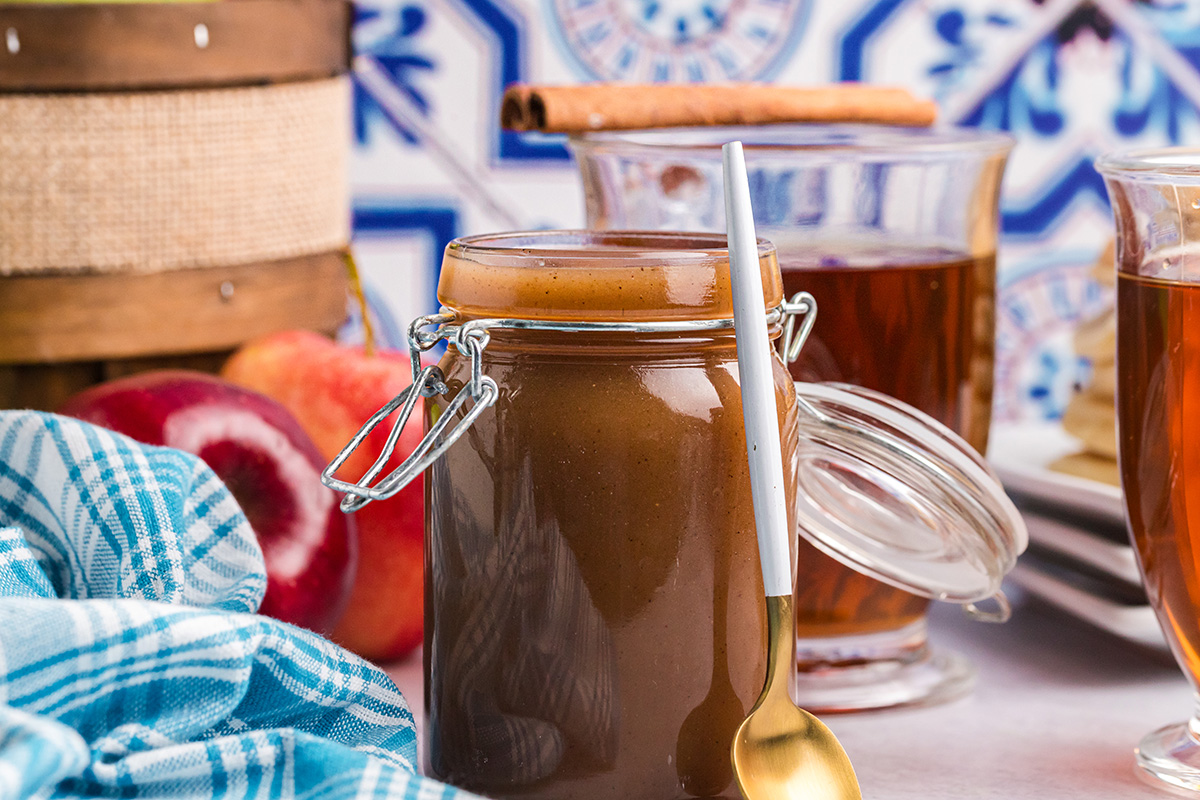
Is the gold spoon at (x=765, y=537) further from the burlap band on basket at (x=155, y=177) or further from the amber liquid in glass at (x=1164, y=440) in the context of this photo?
the burlap band on basket at (x=155, y=177)

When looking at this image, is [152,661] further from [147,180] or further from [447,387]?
[147,180]

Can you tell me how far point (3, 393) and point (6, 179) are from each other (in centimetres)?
11

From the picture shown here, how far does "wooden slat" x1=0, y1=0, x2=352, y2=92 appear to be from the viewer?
674 millimetres

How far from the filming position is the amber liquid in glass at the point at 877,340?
527 millimetres

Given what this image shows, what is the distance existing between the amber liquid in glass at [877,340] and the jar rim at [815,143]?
0.04 meters

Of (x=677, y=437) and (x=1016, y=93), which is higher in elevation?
(x=1016, y=93)

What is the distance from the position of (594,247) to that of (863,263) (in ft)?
0.44

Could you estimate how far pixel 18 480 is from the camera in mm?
490

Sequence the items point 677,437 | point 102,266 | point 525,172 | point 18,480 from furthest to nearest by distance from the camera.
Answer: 1. point 525,172
2. point 102,266
3. point 18,480
4. point 677,437

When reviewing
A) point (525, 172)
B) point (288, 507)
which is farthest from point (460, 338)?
point (525, 172)

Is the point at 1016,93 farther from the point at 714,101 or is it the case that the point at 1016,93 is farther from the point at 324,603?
the point at 324,603

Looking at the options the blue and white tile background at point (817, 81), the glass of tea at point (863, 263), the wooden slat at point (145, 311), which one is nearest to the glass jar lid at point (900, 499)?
the glass of tea at point (863, 263)

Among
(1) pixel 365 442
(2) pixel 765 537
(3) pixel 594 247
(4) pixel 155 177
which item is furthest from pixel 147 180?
(2) pixel 765 537


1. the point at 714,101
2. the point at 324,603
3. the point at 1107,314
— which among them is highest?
the point at 714,101
